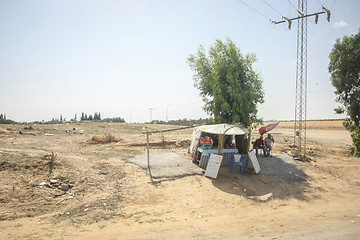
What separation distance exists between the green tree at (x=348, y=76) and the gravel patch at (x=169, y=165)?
1333 cm

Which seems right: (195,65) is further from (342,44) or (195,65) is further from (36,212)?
(36,212)

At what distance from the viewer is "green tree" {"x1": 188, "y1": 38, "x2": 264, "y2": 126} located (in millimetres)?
14016

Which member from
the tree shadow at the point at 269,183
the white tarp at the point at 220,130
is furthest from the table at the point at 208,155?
the white tarp at the point at 220,130

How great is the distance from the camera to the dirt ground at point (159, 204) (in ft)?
18.8

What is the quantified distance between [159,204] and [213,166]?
138 inches

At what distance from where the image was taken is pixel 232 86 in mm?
14000

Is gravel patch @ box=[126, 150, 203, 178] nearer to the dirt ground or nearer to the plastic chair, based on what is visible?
the dirt ground

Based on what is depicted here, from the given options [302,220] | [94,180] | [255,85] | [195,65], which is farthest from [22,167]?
[255,85]

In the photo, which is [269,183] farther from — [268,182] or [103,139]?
[103,139]

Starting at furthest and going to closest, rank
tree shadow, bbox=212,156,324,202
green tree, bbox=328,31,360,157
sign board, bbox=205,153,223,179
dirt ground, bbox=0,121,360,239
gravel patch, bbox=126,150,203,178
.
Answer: green tree, bbox=328,31,360,157, gravel patch, bbox=126,150,203,178, sign board, bbox=205,153,223,179, tree shadow, bbox=212,156,324,202, dirt ground, bbox=0,121,360,239

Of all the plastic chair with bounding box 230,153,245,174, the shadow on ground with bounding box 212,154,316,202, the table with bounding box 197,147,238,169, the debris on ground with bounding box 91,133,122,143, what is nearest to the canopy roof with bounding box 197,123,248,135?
the table with bounding box 197,147,238,169

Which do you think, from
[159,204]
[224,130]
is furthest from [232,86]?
[159,204]

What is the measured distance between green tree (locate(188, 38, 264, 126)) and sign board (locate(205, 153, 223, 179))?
4347 mm

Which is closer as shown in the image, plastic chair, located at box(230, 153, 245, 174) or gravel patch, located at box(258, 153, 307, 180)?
plastic chair, located at box(230, 153, 245, 174)
